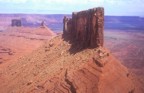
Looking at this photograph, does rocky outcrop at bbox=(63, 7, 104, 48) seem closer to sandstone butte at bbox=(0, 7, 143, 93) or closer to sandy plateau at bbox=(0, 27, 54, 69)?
sandstone butte at bbox=(0, 7, 143, 93)

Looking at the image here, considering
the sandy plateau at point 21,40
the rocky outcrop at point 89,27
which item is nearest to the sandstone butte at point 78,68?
the rocky outcrop at point 89,27

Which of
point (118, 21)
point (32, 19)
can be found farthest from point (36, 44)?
point (118, 21)

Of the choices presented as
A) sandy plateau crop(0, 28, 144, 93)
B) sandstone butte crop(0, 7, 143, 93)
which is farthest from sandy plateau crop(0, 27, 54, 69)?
sandstone butte crop(0, 7, 143, 93)

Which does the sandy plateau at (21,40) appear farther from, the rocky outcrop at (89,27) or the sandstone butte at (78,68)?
the rocky outcrop at (89,27)

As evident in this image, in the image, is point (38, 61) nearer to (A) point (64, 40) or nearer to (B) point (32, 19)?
(A) point (64, 40)

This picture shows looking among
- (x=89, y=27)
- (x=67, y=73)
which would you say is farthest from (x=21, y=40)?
(x=67, y=73)

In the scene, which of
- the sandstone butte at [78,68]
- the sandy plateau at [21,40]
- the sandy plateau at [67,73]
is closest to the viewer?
the sandy plateau at [67,73]

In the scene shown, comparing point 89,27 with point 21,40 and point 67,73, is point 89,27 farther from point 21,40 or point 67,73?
point 21,40
